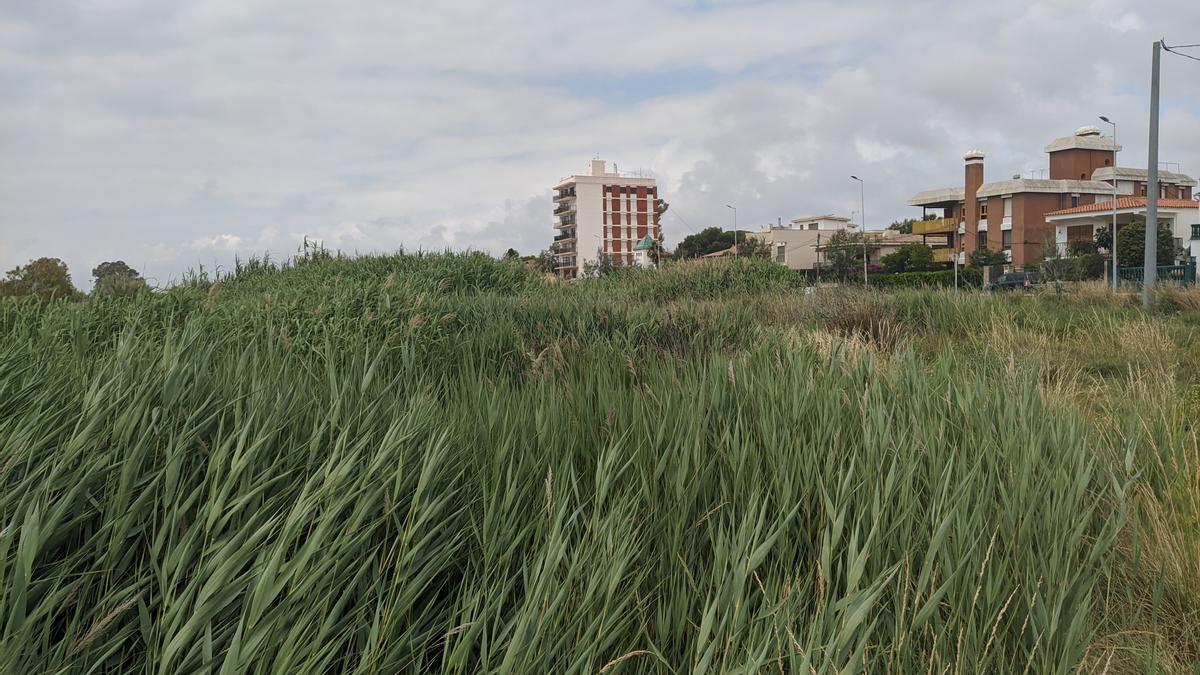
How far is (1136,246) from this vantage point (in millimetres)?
45812

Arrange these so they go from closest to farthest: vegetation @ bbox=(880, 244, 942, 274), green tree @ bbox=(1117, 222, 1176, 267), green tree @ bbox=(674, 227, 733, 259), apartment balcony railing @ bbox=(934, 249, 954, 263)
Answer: green tree @ bbox=(1117, 222, 1176, 267) → vegetation @ bbox=(880, 244, 942, 274) → apartment balcony railing @ bbox=(934, 249, 954, 263) → green tree @ bbox=(674, 227, 733, 259)

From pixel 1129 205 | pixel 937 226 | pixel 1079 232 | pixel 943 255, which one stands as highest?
pixel 937 226

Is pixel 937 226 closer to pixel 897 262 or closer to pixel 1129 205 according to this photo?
pixel 897 262

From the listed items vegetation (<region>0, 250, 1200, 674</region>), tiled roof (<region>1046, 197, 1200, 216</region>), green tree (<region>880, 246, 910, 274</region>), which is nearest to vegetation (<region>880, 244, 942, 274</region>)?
green tree (<region>880, 246, 910, 274</region>)

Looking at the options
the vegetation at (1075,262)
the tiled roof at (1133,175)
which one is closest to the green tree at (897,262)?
the vegetation at (1075,262)

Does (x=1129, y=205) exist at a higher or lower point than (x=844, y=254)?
higher

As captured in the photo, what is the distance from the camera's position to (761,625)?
96.3 inches

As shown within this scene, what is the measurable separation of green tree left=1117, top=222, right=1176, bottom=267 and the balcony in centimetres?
2200

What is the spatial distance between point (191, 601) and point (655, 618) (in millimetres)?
1297

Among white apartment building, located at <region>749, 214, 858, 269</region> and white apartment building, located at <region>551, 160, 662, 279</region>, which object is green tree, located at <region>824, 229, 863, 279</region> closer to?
white apartment building, located at <region>749, 214, 858, 269</region>

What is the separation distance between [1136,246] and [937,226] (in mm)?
27459

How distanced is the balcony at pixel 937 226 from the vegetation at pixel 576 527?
7133cm

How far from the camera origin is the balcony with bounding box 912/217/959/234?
233 feet

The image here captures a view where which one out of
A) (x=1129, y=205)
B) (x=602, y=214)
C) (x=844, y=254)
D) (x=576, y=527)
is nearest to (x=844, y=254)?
(x=844, y=254)
